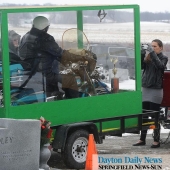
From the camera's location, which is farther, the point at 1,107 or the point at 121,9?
the point at 121,9

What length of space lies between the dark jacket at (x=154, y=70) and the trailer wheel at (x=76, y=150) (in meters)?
1.98

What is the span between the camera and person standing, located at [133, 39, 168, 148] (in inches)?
477

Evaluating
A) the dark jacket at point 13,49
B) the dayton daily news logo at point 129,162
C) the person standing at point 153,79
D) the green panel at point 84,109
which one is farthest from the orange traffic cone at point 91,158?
the person standing at point 153,79

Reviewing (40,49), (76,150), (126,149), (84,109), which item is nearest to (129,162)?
(76,150)

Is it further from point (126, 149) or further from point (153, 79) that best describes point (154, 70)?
point (126, 149)

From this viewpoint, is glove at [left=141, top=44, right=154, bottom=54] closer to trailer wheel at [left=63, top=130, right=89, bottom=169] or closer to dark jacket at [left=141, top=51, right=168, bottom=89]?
dark jacket at [left=141, top=51, right=168, bottom=89]

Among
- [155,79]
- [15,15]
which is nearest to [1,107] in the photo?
[15,15]

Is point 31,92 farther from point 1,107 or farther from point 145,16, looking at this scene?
point 145,16

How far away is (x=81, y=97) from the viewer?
10.7 meters

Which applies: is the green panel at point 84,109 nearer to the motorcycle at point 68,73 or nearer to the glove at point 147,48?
the motorcycle at point 68,73

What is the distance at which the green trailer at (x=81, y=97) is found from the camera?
33.0ft

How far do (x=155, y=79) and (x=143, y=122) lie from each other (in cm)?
92

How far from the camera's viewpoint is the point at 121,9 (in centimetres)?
1105

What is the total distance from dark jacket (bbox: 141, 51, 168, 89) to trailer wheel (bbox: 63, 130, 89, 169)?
198cm
